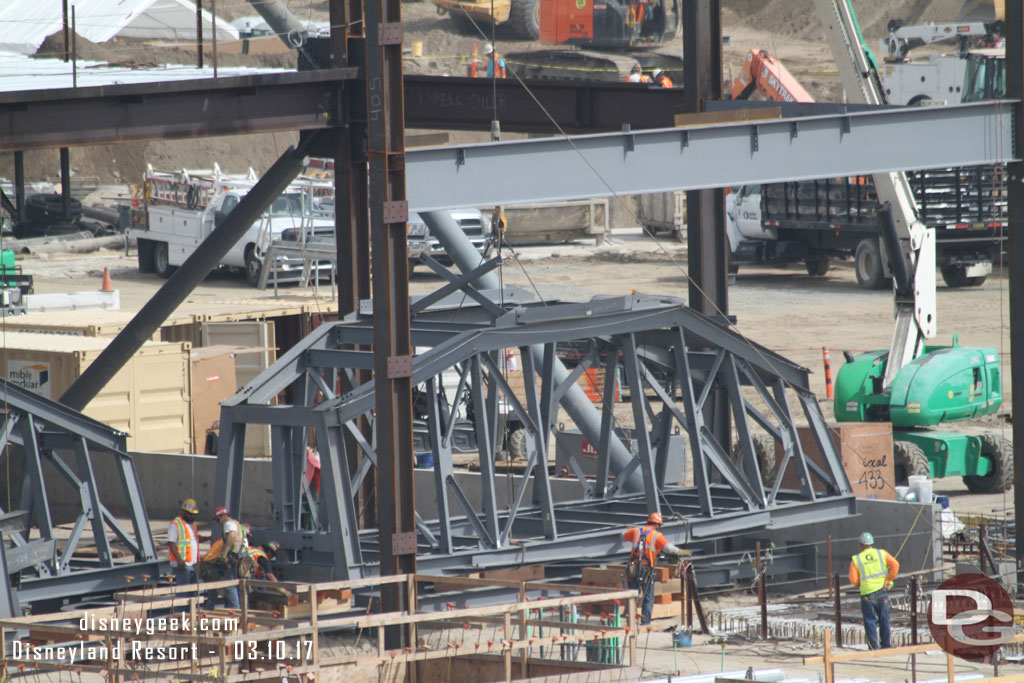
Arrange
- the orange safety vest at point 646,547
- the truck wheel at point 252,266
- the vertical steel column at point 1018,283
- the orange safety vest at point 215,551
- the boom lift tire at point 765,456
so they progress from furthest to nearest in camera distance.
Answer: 1. the truck wheel at point 252,266
2. the boom lift tire at point 765,456
3. the vertical steel column at point 1018,283
4. the orange safety vest at point 646,547
5. the orange safety vest at point 215,551

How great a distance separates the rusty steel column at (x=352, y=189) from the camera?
17.9m

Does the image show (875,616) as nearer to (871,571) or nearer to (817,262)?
(871,571)

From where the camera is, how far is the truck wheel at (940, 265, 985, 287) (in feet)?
136

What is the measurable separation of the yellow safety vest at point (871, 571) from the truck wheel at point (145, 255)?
108 feet

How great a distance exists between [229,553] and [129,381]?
30.6 feet

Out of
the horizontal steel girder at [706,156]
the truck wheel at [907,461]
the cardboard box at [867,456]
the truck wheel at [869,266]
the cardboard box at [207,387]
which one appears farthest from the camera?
the truck wheel at [869,266]

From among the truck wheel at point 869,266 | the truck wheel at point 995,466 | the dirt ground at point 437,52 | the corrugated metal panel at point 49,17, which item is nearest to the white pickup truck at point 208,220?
the dirt ground at point 437,52

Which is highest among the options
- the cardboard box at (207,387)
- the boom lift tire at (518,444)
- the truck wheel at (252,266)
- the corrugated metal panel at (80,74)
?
the corrugated metal panel at (80,74)

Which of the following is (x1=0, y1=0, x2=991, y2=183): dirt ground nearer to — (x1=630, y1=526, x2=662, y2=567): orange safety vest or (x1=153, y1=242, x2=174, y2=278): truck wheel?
(x1=153, y1=242, x2=174, y2=278): truck wheel

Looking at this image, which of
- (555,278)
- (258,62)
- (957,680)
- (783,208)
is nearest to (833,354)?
(783,208)

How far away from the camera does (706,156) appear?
1831 cm

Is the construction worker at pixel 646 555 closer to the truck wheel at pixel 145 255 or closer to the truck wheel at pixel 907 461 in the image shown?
the truck wheel at pixel 907 461

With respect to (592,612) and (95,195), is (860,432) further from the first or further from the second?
(95,195)

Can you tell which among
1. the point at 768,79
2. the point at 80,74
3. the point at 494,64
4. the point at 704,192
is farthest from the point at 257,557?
the point at 768,79
